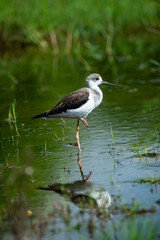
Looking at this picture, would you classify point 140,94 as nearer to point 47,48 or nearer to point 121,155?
point 121,155

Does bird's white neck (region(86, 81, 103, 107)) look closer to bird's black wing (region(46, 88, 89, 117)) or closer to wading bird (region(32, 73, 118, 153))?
wading bird (region(32, 73, 118, 153))

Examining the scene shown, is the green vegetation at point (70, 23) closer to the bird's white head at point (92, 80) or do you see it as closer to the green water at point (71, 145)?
the green water at point (71, 145)

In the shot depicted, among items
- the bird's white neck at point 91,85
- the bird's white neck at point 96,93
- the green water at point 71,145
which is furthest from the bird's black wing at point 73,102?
the green water at point 71,145

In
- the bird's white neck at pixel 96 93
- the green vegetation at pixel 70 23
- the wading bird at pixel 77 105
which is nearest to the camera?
the wading bird at pixel 77 105

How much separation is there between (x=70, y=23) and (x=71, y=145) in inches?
455

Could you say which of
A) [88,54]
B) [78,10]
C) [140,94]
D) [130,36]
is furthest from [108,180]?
[130,36]

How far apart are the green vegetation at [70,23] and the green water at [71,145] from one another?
14.1ft

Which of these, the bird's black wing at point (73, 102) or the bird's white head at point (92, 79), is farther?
the bird's white head at point (92, 79)

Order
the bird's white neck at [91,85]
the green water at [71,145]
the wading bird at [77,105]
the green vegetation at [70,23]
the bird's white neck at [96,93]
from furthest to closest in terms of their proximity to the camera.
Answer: the green vegetation at [70,23], the bird's white neck at [91,85], the bird's white neck at [96,93], the wading bird at [77,105], the green water at [71,145]

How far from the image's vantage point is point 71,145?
680 centimetres

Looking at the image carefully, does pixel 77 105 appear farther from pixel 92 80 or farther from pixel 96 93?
pixel 92 80

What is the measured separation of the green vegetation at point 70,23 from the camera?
17.0 meters

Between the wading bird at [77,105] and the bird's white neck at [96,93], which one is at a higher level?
the bird's white neck at [96,93]

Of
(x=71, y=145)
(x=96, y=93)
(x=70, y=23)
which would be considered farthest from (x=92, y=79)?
(x=70, y=23)
